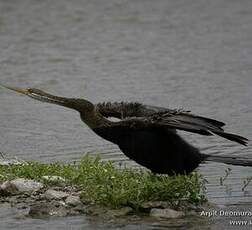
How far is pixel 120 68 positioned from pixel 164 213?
7618 mm

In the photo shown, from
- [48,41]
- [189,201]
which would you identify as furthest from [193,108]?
[48,41]

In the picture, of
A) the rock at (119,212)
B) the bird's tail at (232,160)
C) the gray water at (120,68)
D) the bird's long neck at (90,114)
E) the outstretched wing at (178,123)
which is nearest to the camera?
the outstretched wing at (178,123)

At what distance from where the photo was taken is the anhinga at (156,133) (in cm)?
705

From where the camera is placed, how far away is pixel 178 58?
49.6 feet

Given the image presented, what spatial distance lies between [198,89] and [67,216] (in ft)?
20.1

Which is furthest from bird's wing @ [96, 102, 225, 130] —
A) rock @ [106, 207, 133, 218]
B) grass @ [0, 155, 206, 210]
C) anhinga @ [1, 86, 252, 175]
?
rock @ [106, 207, 133, 218]

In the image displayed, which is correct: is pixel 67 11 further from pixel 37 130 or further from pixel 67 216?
pixel 67 216

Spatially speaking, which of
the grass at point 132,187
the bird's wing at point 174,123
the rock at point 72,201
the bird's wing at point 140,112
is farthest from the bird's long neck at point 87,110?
the rock at point 72,201

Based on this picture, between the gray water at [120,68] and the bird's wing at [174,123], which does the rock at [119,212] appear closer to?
the gray water at [120,68]

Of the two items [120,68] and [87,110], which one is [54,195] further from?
[120,68]

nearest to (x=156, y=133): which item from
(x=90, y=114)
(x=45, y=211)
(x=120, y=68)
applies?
(x=90, y=114)

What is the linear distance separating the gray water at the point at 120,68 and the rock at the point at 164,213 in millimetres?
186

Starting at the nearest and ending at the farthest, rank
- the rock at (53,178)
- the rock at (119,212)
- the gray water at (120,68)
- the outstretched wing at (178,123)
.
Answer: the outstretched wing at (178,123)
the rock at (119,212)
the rock at (53,178)
the gray water at (120,68)

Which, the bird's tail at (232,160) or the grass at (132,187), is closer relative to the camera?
the grass at (132,187)
